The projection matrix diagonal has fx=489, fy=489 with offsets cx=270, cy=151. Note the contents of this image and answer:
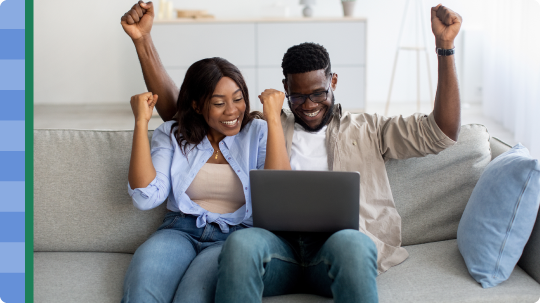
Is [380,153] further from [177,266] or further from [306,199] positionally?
[177,266]

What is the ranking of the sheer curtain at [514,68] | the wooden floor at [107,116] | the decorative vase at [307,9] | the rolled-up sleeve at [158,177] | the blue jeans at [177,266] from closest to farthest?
1. the blue jeans at [177,266]
2. the rolled-up sleeve at [158,177]
3. the sheer curtain at [514,68]
4. the wooden floor at [107,116]
5. the decorative vase at [307,9]

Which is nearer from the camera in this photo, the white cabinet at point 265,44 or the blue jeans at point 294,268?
the blue jeans at point 294,268

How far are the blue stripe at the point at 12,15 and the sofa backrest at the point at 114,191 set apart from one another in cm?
55

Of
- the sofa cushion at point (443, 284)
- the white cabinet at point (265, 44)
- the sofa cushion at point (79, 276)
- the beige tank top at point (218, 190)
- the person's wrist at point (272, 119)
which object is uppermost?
the white cabinet at point (265, 44)

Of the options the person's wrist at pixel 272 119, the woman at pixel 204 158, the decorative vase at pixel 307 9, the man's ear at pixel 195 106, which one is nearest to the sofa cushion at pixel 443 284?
the woman at pixel 204 158

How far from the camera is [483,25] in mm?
5398

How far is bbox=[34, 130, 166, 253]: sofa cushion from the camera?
6.01 feet

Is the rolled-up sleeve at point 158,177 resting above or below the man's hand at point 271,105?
below

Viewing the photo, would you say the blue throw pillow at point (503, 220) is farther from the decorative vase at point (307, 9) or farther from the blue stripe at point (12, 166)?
the decorative vase at point (307, 9)

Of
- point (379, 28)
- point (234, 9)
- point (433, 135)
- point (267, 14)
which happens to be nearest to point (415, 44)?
point (379, 28)

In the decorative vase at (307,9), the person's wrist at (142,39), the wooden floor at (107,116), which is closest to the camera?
the person's wrist at (142,39)

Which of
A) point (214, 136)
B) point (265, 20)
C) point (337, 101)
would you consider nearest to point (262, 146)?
point (214, 136)

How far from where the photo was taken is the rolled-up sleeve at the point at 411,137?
1.61 metres

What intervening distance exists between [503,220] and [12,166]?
148 centimetres
